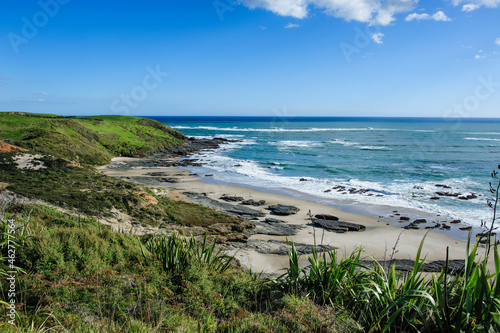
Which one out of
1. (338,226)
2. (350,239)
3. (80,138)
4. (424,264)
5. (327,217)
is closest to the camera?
(424,264)

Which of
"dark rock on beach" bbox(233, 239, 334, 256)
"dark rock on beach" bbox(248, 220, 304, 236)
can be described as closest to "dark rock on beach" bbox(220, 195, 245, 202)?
"dark rock on beach" bbox(248, 220, 304, 236)

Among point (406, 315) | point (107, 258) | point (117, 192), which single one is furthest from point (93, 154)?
point (406, 315)

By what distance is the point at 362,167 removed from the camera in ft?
115

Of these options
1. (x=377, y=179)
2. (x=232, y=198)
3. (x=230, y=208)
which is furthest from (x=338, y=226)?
(x=377, y=179)

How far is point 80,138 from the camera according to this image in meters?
34.5

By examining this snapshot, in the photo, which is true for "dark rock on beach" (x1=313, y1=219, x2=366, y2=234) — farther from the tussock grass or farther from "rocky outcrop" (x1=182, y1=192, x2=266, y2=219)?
the tussock grass

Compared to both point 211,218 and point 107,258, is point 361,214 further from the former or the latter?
point 107,258

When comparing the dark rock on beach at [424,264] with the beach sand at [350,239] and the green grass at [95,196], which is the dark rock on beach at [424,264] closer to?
the beach sand at [350,239]

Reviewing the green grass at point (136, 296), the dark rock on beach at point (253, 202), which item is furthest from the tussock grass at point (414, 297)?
the dark rock on beach at point (253, 202)

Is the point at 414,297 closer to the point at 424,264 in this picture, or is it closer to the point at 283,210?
the point at 424,264

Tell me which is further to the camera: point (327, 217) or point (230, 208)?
point (230, 208)

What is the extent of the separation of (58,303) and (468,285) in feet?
16.2

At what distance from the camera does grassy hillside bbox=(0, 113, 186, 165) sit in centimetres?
2734

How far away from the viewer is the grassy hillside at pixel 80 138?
27.3m
